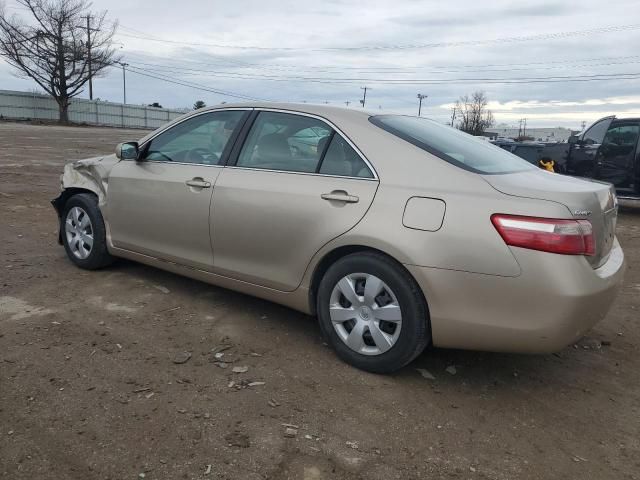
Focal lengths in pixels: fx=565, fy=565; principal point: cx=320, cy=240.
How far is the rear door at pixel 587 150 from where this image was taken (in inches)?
436

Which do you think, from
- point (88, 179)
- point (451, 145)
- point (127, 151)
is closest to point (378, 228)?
point (451, 145)

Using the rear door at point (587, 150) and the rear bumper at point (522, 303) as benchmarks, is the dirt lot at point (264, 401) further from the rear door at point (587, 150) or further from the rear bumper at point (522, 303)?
the rear door at point (587, 150)

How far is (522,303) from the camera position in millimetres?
2850

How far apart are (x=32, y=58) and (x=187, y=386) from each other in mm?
53162

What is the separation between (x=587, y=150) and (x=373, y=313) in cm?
968

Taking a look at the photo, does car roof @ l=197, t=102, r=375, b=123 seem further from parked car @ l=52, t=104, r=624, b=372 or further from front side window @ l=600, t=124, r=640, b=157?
front side window @ l=600, t=124, r=640, b=157

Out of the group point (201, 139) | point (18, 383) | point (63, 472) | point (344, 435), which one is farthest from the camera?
point (201, 139)

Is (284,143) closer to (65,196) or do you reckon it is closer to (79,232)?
(79,232)

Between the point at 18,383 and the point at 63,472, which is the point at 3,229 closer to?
the point at 18,383

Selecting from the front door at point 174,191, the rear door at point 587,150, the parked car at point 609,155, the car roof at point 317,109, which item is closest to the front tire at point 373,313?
the car roof at point 317,109

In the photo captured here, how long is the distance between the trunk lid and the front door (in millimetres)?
1988

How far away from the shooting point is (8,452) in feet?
8.09

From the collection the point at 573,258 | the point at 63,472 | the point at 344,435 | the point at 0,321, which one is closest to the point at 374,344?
the point at 344,435

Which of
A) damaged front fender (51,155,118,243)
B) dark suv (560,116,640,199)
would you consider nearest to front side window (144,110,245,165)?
damaged front fender (51,155,118,243)
